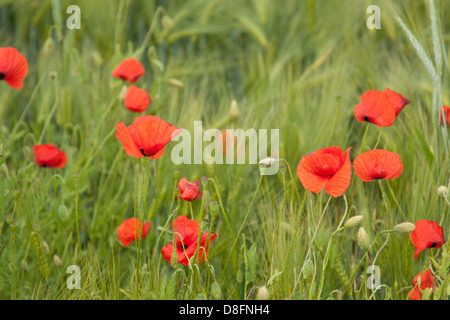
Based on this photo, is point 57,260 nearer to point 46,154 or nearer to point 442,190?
point 46,154

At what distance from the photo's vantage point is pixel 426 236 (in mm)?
660

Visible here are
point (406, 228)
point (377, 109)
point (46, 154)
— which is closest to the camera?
point (406, 228)

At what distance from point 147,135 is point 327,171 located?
8.4 inches

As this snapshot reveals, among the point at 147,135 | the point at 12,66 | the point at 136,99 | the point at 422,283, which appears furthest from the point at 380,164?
the point at 12,66

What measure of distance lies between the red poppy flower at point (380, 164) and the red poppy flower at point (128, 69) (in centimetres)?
44

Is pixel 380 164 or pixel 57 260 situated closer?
pixel 380 164

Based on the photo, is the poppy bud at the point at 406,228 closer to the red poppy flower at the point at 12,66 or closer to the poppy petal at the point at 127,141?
the poppy petal at the point at 127,141

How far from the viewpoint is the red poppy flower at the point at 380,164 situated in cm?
65

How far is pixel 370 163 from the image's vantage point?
653 mm

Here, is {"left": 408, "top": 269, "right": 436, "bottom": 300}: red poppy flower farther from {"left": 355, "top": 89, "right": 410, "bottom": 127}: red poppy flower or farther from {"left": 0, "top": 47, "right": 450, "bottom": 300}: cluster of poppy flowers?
{"left": 355, "top": 89, "right": 410, "bottom": 127}: red poppy flower

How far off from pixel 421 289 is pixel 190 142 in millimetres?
402

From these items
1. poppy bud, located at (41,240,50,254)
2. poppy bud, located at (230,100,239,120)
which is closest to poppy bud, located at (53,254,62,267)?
poppy bud, located at (41,240,50,254)

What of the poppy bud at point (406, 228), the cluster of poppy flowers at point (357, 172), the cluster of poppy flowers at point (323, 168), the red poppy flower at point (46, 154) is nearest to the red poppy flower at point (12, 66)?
the red poppy flower at point (46, 154)
